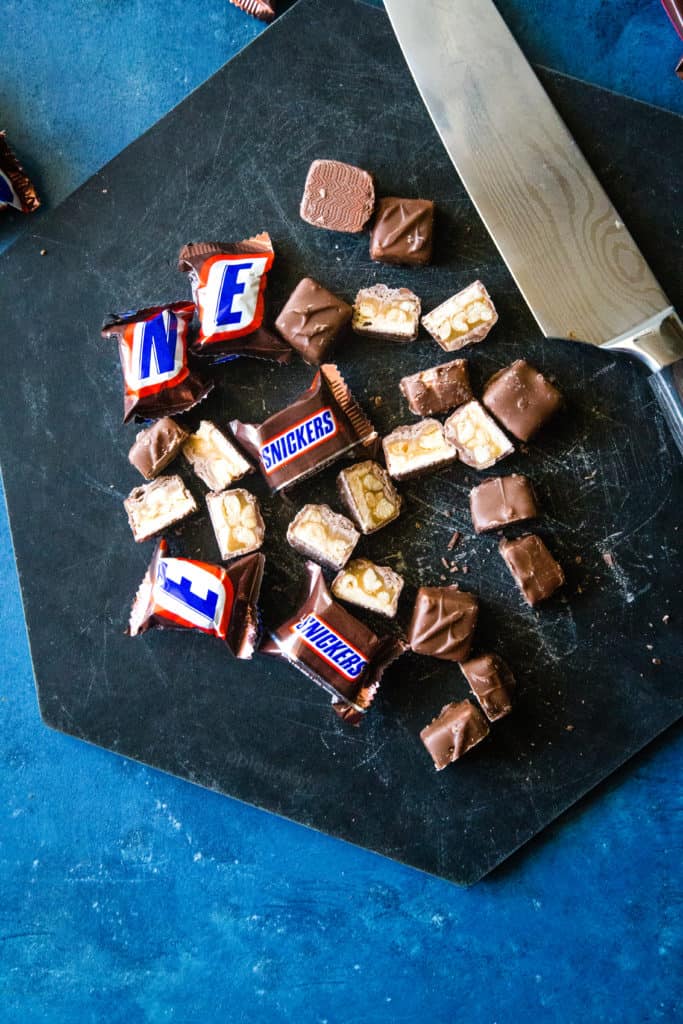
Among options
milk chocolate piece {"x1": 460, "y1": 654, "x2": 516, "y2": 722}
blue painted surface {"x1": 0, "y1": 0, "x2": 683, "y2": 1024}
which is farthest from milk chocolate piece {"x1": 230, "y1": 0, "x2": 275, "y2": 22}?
milk chocolate piece {"x1": 460, "y1": 654, "x2": 516, "y2": 722}

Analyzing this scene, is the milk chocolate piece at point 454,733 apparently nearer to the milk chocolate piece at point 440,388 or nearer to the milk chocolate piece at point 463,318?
the milk chocolate piece at point 440,388

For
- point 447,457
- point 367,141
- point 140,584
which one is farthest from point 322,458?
point 367,141

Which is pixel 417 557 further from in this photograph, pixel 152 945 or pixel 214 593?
pixel 152 945

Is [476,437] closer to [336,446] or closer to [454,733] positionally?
[336,446]

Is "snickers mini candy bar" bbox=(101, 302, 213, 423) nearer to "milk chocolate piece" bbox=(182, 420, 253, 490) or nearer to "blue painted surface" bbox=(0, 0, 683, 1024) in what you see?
"milk chocolate piece" bbox=(182, 420, 253, 490)

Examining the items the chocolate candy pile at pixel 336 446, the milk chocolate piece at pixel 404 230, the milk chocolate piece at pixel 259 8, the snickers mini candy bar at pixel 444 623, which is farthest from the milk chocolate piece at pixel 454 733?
the milk chocolate piece at pixel 259 8
